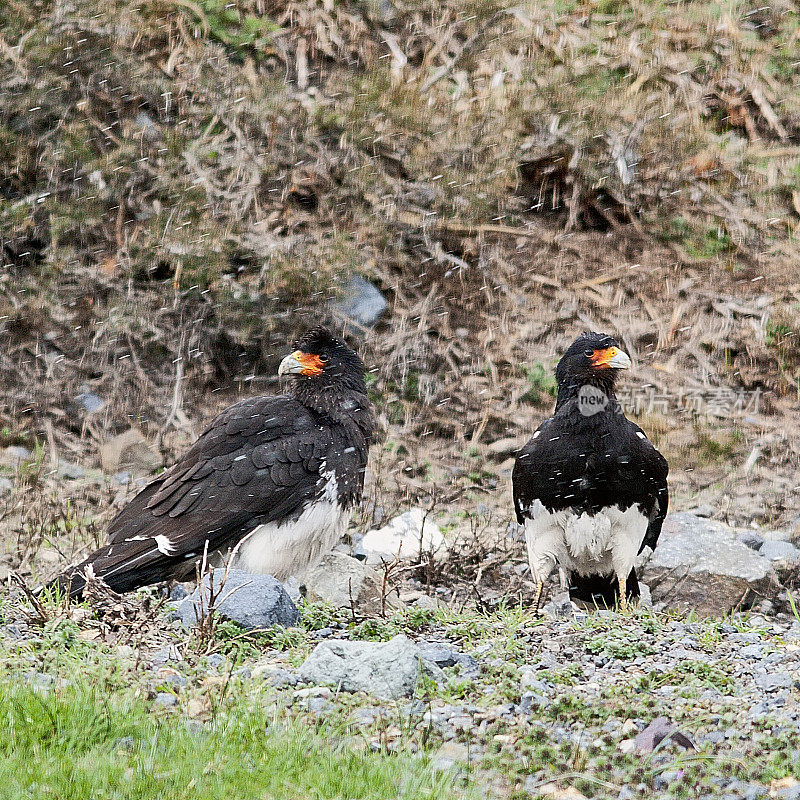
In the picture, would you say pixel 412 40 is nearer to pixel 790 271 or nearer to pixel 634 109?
pixel 634 109

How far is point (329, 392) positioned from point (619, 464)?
162 centimetres

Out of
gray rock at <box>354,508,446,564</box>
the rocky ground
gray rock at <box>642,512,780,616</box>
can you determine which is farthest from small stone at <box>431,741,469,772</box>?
gray rock at <box>354,508,446,564</box>

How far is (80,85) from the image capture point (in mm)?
8680

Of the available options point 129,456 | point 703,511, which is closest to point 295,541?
point 129,456

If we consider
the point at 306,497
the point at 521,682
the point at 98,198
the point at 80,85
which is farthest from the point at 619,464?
→ the point at 80,85

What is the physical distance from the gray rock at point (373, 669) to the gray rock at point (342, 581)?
1.74 m

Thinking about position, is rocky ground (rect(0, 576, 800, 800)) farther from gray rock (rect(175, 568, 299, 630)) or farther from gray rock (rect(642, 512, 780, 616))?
gray rock (rect(642, 512, 780, 616))

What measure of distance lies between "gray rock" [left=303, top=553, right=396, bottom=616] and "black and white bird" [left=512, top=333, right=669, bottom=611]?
0.86 m

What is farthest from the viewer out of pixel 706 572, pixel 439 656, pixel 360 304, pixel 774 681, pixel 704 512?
pixel 360 304

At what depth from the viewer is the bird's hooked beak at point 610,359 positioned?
5.51 metres

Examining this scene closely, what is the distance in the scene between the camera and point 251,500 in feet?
17.7

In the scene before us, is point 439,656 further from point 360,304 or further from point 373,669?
point 360,304

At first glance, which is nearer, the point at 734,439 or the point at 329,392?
the point at 329,392

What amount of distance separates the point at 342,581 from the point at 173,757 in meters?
2.79
